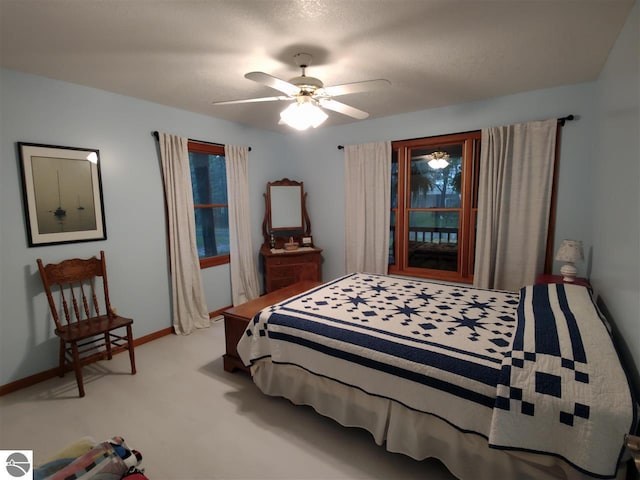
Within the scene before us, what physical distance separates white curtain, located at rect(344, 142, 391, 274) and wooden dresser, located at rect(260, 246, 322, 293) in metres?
0.51

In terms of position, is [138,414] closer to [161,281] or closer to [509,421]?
[161,281]

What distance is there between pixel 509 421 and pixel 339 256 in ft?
10.9

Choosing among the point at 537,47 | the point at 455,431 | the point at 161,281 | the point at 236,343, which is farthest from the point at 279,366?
the point at 537,47

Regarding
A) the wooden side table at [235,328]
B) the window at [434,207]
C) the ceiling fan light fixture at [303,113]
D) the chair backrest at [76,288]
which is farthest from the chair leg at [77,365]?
the window at [434,207]

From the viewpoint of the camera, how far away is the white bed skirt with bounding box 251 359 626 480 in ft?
4.75

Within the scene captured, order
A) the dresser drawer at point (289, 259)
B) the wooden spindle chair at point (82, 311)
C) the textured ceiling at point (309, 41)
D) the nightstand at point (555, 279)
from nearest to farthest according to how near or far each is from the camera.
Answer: the textured ceiling at point (309, 41) < the wooden spindle chair at point (82, 311) < the nightstand at point (555, 279) < the dresser drawer at point (289, 259)

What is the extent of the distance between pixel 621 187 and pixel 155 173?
3799mm

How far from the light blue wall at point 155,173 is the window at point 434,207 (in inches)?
9.7

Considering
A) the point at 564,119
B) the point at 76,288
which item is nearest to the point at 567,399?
the point at 564,119

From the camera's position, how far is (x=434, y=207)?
12.7 feet

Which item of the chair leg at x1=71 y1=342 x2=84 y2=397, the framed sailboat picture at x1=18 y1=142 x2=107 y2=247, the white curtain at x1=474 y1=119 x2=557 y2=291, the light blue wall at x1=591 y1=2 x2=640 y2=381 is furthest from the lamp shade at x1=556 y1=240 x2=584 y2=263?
the framed sailboat picture at x1=18 y1=142 x2=107 y2=247

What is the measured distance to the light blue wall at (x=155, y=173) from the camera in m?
1.83

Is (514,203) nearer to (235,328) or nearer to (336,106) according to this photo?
(336,106)

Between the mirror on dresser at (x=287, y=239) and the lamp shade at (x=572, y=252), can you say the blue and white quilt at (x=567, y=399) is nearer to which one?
the lamp shade at (x=572, y=252)
